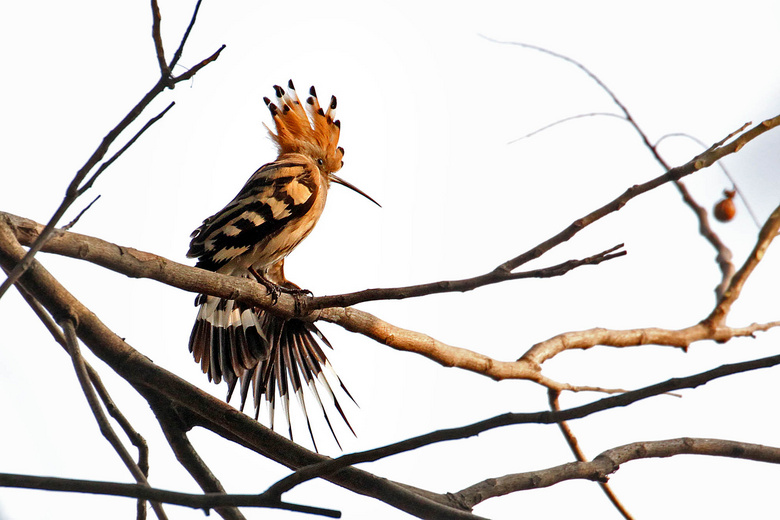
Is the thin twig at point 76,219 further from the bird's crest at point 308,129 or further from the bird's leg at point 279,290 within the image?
the bird's crest at point 308,129

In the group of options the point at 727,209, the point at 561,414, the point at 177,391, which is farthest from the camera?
the point at 727,209

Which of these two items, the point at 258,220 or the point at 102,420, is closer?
the point at 102,420

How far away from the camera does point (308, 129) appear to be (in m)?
4.09

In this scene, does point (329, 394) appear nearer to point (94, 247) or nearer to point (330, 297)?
point (330, 297)

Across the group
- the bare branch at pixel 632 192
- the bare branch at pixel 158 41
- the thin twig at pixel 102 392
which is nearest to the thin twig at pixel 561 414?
the bare branch at pixel 632 192

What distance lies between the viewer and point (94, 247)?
186 centimetres

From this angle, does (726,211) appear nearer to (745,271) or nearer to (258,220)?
(745,271)

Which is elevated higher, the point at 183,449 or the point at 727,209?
the point at 727,209

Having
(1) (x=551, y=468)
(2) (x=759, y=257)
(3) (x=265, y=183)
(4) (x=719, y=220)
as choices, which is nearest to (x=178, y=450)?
(1) (x=551, y=468)

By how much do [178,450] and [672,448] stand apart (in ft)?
4.42

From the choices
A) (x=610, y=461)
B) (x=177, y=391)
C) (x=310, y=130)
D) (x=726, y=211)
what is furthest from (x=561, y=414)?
(x=310, y=130)

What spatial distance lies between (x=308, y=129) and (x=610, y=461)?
8.58 ft

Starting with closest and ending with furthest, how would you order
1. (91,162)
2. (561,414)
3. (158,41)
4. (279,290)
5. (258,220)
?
1. (561,414)
2. (91,162)
3. (158,41)
4. (279,290)
5. (258,220)

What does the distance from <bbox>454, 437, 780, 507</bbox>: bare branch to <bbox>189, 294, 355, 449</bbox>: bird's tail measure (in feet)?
3.81
